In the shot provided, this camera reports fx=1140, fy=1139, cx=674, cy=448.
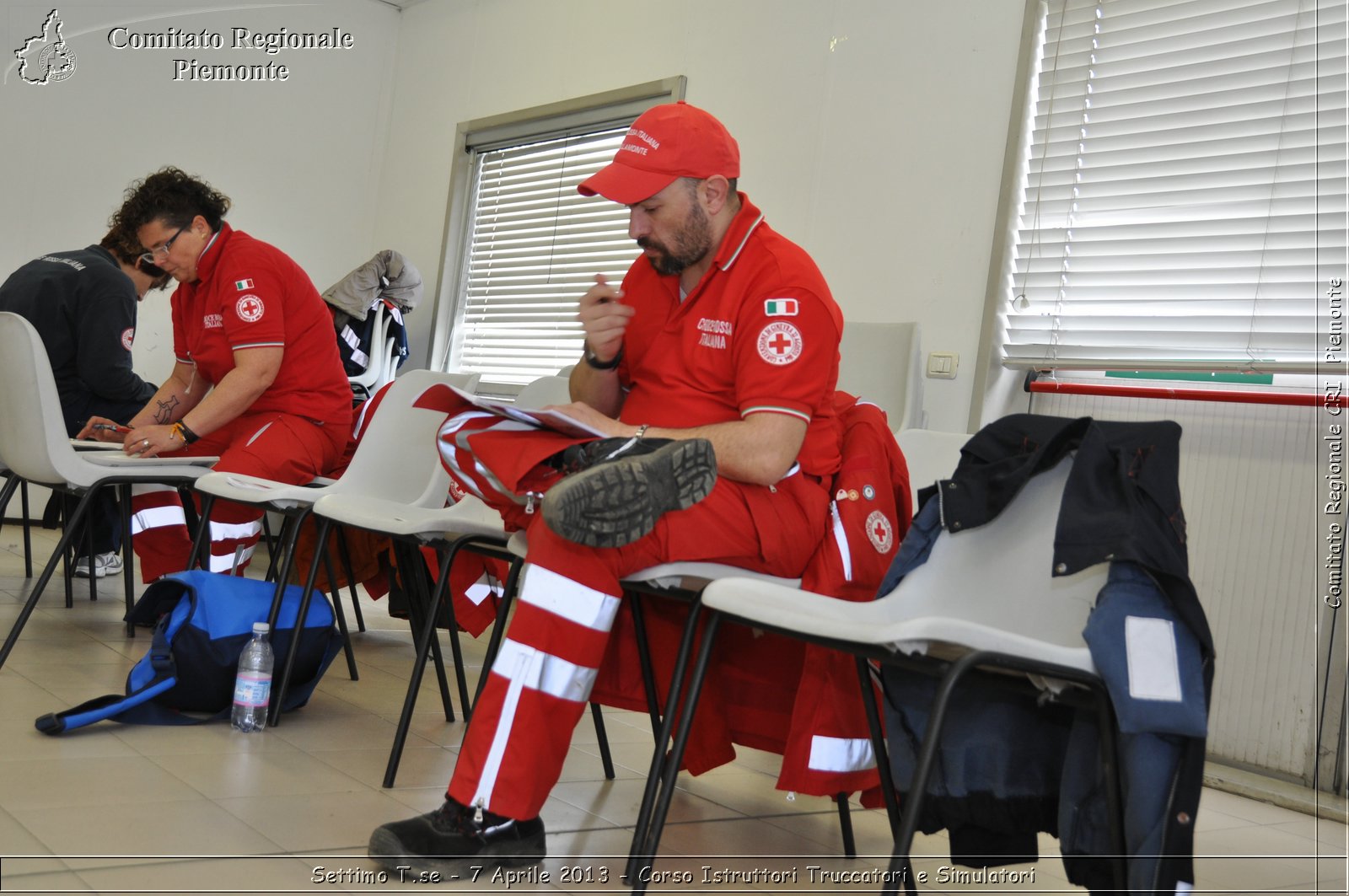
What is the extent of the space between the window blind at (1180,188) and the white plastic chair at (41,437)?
2572 millimetres

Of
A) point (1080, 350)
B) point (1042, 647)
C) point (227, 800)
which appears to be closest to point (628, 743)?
point (227, 800)

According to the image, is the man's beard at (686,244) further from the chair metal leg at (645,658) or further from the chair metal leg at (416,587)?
the chair metal leg at (416,587)

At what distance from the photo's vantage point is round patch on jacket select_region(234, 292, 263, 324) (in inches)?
126

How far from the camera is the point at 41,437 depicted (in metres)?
2.82

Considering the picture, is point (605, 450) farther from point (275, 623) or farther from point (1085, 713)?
point (275, 623)

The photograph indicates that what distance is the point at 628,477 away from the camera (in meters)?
1.55

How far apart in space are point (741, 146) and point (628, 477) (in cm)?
328

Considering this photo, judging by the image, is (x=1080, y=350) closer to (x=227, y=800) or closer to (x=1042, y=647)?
(x=1042, y=647)

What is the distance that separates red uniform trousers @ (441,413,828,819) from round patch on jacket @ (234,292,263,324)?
161cm

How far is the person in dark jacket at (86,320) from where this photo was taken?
3.84 meters

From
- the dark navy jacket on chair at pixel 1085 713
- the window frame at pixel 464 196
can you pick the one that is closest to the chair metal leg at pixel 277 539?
the dark navy jacket on chair at pixel 1085 713

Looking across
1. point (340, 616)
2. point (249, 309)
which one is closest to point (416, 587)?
point (340, 616)

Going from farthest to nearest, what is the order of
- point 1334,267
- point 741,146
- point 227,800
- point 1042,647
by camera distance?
point 741,146, point 1334,267, point 227,800, point 1042,647

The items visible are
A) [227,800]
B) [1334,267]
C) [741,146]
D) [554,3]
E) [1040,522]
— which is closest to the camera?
[1040,522]
